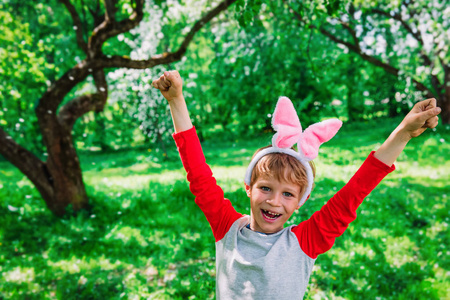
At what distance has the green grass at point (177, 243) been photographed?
386cm

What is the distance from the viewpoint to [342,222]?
1.65m

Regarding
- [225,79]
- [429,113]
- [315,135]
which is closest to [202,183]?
[315,135]

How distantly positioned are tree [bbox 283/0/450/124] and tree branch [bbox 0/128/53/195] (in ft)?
21.4

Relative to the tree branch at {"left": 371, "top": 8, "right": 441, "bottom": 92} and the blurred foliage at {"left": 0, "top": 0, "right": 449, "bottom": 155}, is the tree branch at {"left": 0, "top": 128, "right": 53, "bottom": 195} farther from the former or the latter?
the tree branch at {"left": 371, "top": 8, "right": 441, "bottom": 92}

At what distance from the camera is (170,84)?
1649 mm

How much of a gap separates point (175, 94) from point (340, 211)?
93cm

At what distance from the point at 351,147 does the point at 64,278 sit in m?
8.50

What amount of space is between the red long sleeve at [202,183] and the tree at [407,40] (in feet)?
25.4

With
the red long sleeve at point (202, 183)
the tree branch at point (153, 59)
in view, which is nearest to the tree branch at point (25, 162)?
the tree branch at point (153, 59)

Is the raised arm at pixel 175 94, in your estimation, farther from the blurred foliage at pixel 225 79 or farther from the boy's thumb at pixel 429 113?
the blurred foliage at pixel 225 79

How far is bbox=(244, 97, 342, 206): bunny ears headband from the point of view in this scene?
170cm

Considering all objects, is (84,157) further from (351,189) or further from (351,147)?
(351,189)

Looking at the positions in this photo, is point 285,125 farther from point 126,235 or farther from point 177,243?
point 126,235

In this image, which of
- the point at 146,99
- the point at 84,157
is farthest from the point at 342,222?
the point at 84,157
